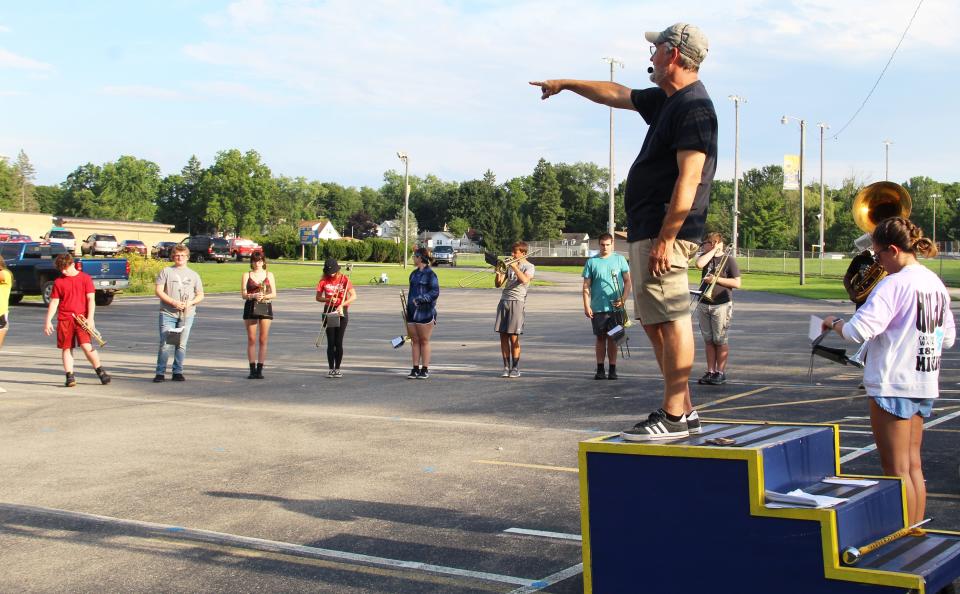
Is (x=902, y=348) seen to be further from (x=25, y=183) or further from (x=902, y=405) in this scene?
(x=25, y=183)

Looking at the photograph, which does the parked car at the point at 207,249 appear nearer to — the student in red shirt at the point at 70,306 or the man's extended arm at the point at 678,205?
the student in red shirt at the point at 70,306

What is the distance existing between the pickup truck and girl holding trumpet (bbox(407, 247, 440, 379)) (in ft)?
61.2

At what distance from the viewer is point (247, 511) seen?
6430 millimetres

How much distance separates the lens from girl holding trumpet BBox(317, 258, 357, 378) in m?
14.2

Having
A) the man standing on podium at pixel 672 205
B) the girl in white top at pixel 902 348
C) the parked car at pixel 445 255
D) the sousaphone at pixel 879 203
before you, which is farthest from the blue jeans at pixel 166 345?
the parked car at pixel 445 255

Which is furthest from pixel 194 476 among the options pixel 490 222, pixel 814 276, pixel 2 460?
pixel 490 222

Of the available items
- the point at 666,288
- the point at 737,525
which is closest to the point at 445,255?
the point at 666,288

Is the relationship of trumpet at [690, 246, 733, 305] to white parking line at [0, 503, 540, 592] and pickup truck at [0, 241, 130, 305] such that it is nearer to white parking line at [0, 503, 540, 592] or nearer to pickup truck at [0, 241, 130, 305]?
white parking line at [0, 503, 540, 592]

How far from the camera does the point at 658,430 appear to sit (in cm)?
460

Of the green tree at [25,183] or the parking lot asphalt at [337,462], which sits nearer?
the parking lot asphalt at [337,462]

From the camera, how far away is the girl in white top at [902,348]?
5000mm

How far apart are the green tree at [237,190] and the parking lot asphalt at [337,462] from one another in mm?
123122

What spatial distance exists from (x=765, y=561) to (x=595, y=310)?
9.86 meters

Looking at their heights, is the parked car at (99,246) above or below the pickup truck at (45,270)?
above
